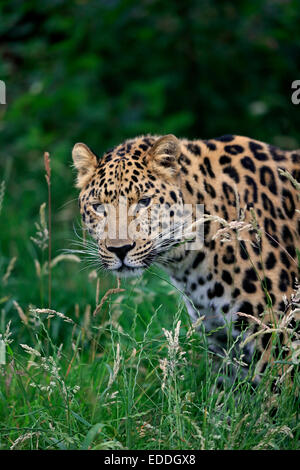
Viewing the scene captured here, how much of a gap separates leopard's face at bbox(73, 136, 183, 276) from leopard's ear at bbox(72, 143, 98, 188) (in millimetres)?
131

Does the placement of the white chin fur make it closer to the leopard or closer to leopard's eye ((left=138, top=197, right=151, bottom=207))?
the leopard

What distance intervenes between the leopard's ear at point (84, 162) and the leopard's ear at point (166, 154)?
524 millimetres

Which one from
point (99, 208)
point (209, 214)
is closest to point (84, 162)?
point (99, 208)

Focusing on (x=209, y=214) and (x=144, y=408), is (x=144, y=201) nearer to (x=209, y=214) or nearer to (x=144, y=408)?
(x=209, y=214)

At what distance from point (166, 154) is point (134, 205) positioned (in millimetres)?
479

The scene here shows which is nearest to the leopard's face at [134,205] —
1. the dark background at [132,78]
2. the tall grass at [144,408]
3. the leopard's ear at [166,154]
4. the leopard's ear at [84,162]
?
the leopard's ear at [166,154]

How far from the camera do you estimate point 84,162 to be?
17.8 ft

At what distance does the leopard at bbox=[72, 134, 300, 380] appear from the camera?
4.95m

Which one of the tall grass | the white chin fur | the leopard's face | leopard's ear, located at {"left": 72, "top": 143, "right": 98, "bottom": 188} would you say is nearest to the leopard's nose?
the leopard's face

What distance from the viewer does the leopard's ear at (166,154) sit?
5102 millimetres

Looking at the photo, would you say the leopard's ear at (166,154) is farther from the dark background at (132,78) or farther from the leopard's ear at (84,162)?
the dark background at (132,78)

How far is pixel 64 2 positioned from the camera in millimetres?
10094

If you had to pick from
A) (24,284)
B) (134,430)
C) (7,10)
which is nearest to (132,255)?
(134,430)
